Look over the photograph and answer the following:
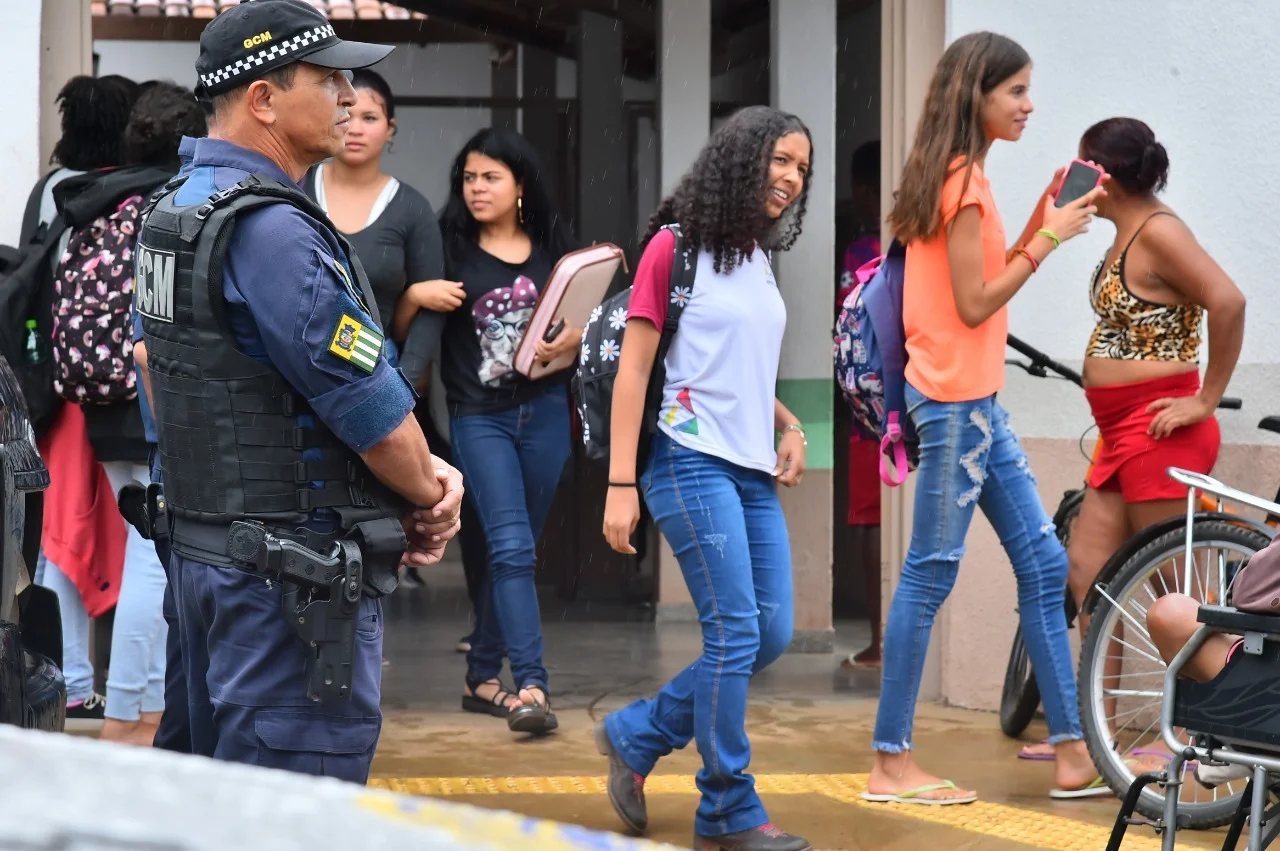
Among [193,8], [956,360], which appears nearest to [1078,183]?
[956,360]

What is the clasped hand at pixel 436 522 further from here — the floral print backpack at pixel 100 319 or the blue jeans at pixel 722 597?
the floral print backpack at pixel 100 319

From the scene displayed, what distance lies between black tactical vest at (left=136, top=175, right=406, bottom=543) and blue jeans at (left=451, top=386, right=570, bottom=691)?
9.73ft

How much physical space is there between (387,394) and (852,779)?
2.78 m

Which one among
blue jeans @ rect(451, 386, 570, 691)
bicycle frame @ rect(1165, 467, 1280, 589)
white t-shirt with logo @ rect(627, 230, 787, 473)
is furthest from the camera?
blue jeans @ rect(451, 386, 570, 691)

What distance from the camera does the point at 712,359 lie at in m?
4.38

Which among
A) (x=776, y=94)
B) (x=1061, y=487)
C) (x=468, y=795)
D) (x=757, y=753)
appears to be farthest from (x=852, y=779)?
(x=776, y=94)

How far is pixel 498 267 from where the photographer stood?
6.14 metres

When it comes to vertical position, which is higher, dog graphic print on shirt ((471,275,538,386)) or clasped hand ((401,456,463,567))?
dog graphic print on shirt ((471,275,538,386))

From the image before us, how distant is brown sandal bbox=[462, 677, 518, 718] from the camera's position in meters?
6.11

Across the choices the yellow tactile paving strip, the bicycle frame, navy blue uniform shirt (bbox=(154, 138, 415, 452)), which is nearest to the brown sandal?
the yellow tactile paving strip

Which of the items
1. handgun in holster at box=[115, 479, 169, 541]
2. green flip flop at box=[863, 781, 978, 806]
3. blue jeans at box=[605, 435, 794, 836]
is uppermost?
handgun in holster at box=[115, 479, 169, 541]

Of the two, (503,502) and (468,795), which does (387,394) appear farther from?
(503,502)

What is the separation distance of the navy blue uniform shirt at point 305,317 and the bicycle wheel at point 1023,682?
134 inches

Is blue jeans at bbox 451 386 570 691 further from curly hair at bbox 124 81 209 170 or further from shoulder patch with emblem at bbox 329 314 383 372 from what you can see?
shoulder patch with emblem at bbox 329 314 383 372
